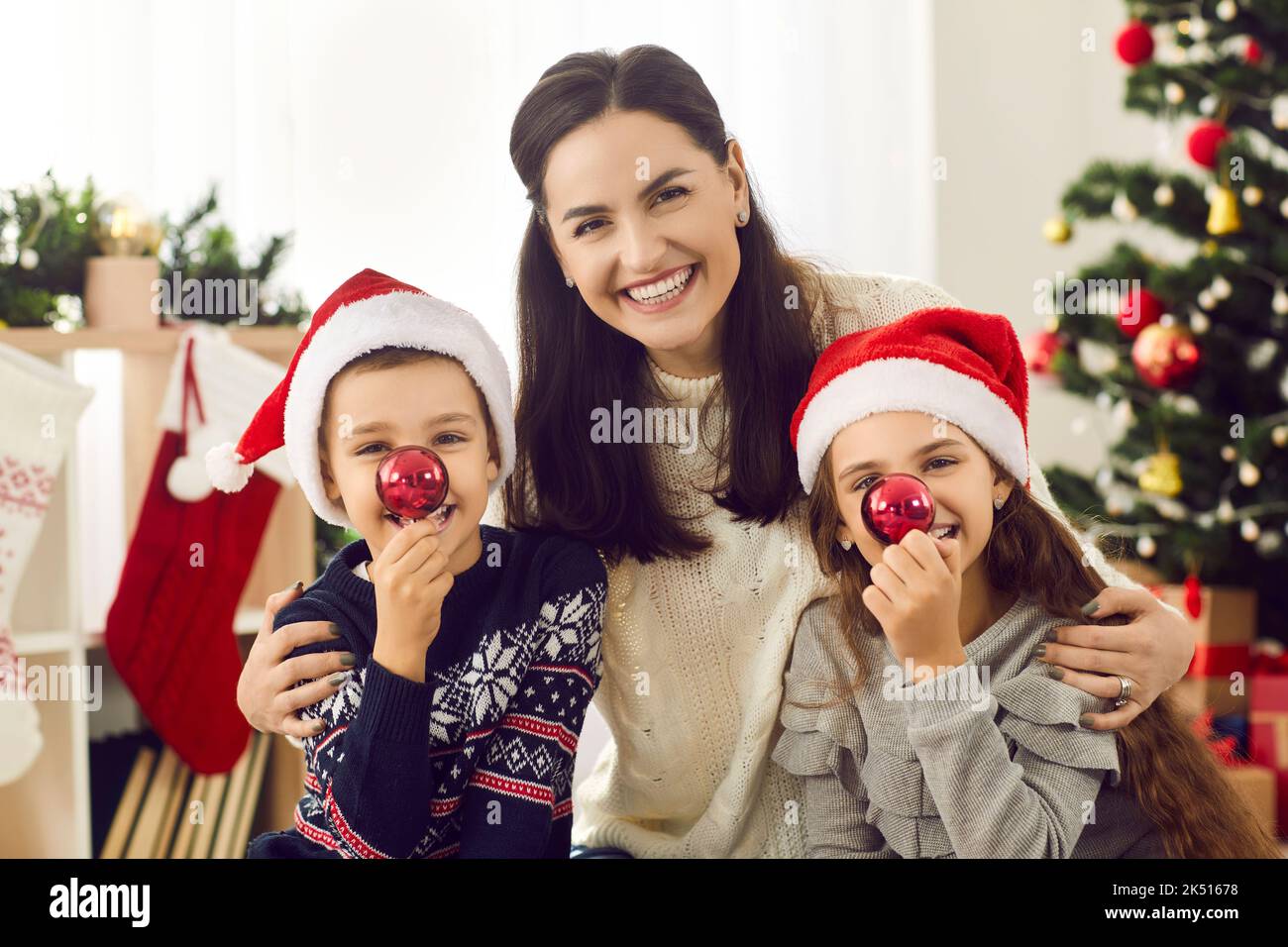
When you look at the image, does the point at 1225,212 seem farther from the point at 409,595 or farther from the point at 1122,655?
the point at 409,595

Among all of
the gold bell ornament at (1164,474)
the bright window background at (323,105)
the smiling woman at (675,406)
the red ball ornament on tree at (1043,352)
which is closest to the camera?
the smiling woman at (675,406)

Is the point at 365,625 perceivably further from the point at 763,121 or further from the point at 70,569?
the point at 763,121

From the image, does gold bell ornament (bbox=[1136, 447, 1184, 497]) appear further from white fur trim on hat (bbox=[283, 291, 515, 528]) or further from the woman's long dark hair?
white fur trim on hat (bbox=[283, 291, 515, 528])

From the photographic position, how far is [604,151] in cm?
127

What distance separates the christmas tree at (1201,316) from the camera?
8.45 ft

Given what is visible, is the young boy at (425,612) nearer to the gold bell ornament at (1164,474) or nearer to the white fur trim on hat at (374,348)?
the white fur trim on hat at (374,348)

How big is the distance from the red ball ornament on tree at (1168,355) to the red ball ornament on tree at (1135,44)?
609 mm

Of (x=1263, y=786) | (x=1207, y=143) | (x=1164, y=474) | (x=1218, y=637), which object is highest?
(x=1207, y=143)

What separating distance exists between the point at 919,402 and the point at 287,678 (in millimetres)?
700

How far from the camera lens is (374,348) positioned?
47.3 inches

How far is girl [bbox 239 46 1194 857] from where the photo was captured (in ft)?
4.24

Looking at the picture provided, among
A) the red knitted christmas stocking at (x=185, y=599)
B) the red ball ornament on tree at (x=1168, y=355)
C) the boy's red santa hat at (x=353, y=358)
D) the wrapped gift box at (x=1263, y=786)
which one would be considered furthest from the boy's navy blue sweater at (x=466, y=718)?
the red ball ornament on tree at (x=1168, y=355)

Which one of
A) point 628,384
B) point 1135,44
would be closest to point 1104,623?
point 628,384
